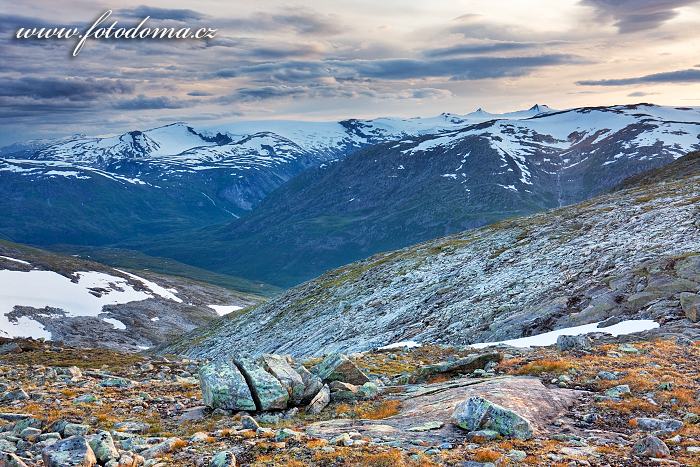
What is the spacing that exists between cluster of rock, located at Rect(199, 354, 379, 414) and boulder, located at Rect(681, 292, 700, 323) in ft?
71.4

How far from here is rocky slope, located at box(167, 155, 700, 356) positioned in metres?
41.8

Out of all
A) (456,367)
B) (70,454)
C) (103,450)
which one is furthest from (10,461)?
(456,367)

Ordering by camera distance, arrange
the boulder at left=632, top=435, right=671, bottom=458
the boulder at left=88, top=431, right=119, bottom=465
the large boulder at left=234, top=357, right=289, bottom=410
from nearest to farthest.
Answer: the boulder at left=632, top=435, right=671, bottom=458
the boulder at left=88, top=431, right=119, bottom=465
the large boulder at left=234, top=357, right=289, bottom=410

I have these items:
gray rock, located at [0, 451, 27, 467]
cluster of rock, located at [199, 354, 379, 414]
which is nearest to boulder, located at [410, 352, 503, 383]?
cluster of rock, located at [199, 354, 379, 414]

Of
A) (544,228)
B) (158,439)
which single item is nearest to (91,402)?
(158,439)

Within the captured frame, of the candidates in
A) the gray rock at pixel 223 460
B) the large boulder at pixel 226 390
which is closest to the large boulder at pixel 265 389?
the large boulder at pixel 226 390

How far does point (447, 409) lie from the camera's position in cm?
2009

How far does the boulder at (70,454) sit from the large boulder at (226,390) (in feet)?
26.1

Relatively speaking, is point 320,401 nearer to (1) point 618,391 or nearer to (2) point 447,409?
(2) point 447,409

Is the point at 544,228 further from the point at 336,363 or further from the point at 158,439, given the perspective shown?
the point at 158,439

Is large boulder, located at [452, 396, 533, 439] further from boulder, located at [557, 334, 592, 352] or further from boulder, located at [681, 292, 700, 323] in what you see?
boulder, located at [681, 292, 700, 323]

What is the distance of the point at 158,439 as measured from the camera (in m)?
18.8

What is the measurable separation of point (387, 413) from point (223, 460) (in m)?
7.74

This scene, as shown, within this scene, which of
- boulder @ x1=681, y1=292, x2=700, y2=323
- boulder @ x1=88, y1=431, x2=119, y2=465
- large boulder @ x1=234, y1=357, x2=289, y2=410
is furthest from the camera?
boulder @ x1=681, y1=292, x2=700, y2=323
